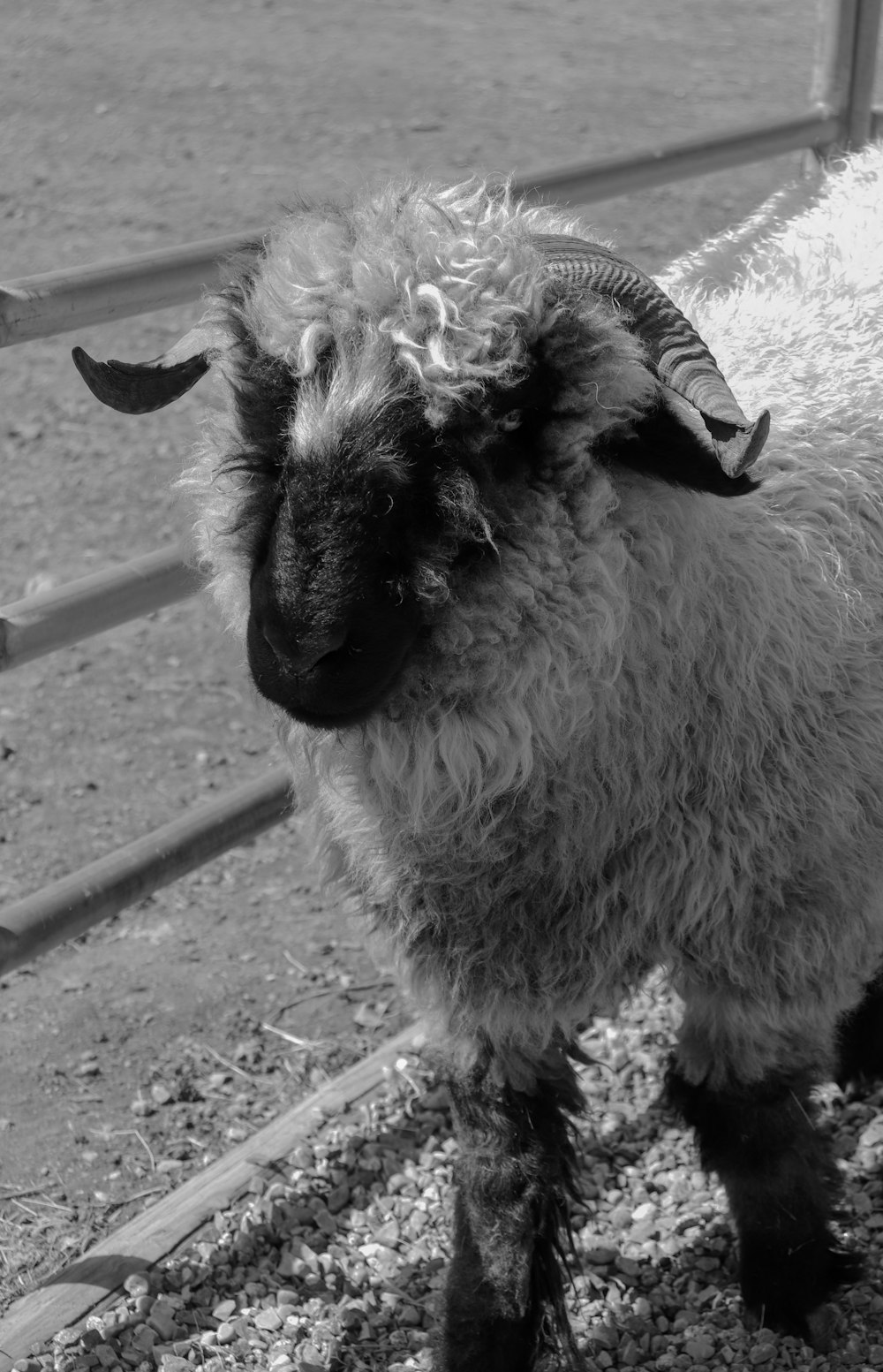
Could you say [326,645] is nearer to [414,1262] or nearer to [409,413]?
[409,413]

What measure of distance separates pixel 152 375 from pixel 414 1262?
170 cm

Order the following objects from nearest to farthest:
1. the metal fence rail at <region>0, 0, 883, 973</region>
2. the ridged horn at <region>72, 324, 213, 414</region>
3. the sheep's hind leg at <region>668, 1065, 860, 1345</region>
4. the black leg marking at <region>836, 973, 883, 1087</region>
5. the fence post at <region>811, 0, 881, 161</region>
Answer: the ridged horn at <region>72, 324, 213, 414</region> < the sheep's hind leg at <region>668, 1065, 860, 1345</region> < the metal fence rail at <region>0, 0, 883, 973</region> < the black leg marking at <region>836, 973, 883, 1087</region> < the fence post at <region>811, 0, 881, 161</region>

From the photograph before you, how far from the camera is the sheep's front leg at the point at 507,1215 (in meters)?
2.45


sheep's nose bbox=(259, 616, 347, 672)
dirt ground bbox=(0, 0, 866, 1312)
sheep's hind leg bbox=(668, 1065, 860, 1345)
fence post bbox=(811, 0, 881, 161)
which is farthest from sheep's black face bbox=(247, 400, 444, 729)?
fence post bbox=(811, 0, 881, 161)

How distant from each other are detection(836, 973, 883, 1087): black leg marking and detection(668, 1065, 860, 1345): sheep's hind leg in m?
0.50

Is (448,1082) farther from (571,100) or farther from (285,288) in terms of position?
(571,100)

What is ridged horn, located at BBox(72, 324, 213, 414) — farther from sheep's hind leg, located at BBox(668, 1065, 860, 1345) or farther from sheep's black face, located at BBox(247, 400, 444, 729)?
sheep's hind leg, located at BBox(668, 1065, 860, 1345)

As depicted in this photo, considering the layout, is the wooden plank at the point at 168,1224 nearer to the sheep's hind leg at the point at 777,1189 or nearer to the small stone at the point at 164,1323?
the small stone at the point at 164,1323

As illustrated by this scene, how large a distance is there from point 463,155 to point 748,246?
250 inches

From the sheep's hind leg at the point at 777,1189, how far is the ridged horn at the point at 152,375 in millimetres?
1486

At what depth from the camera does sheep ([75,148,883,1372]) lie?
1.97 m

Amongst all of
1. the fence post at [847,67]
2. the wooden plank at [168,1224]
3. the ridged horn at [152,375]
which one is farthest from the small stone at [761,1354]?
the fence post at [847,67]

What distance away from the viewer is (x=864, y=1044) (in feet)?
10.4

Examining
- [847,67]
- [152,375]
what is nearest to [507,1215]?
[152,375]
